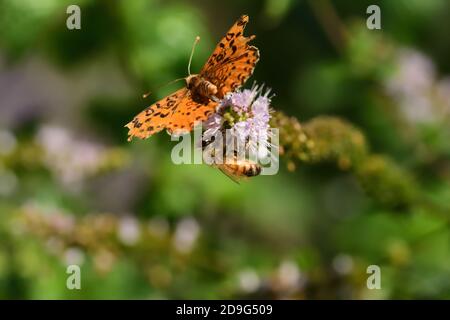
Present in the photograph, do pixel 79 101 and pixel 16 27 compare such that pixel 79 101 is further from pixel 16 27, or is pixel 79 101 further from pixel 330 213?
pixel 330 213

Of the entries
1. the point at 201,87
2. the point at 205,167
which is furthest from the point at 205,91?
the point at 205,167

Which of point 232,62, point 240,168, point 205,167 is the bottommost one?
point 240,168

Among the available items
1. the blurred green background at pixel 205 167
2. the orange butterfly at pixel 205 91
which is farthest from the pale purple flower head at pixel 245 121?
the blurred green background at pixel 205 167

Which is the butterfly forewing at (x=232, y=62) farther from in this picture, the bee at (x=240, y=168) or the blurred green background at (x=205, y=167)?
the blurred green background at (x=205, y=167)

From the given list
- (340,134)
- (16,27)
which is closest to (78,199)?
(16,27)

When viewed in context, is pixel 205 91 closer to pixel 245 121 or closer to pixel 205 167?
pixel 245 121

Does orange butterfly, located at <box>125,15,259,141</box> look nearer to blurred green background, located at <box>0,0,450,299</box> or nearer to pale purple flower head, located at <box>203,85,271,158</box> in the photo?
pale purple flower head, located at <box>203,85,271,158</box>

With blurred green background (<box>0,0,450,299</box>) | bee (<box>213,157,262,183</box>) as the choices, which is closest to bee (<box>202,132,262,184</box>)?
bee (<box>213,157,262,183</box>)
